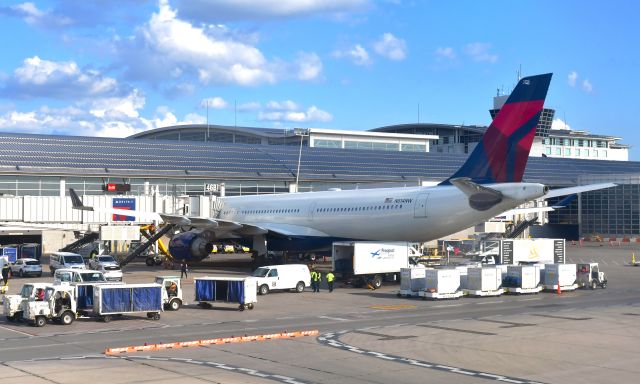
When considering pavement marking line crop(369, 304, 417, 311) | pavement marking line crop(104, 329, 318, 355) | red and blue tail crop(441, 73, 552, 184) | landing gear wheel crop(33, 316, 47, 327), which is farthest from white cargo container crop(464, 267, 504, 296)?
landing gear wheel crop(33, 316, 47, 327)

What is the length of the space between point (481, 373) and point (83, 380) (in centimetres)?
1052

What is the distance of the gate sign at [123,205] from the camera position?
66188 millimetres

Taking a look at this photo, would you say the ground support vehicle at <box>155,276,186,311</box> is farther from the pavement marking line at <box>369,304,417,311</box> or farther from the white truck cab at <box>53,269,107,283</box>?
the pavement marking line at <box>369,304,417,311</box>

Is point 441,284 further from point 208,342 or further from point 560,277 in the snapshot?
point 208,342

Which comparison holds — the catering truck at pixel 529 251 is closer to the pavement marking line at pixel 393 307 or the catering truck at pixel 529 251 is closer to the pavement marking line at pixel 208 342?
the pavement marking line at pixel 393 307

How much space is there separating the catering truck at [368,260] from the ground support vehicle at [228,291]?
34.0ft

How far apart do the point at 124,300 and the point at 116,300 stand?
12.7 inches

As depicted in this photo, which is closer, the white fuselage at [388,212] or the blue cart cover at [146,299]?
the blue cart cover at [146,299]

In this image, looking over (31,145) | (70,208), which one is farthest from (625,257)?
(31,145)

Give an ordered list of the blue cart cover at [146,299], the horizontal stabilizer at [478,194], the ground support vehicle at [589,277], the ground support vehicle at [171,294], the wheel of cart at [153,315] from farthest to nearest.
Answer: the ground support vehicle at [589,277]
the horizontal stabilizer at [478,194]
the ground support vehicle at [171,294]
the wheel of cart at [153,315]
the blue cart cover at [146,299]

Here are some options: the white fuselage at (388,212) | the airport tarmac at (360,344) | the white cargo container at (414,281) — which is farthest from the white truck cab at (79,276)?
the white fuselage at (388,212)

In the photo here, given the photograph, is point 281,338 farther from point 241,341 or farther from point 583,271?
point 583,271

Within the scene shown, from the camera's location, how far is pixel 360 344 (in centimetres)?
2831

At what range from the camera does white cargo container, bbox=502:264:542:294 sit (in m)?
46.8
